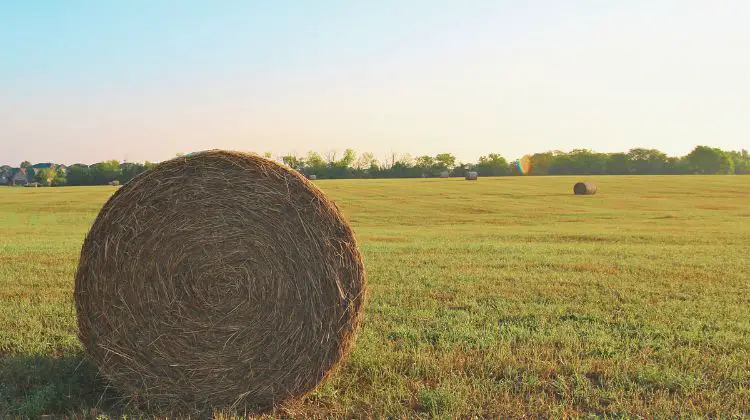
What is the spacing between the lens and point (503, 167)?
90.4 m

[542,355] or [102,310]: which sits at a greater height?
[102,310]

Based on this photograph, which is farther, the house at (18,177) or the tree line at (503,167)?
the house at (18,177)

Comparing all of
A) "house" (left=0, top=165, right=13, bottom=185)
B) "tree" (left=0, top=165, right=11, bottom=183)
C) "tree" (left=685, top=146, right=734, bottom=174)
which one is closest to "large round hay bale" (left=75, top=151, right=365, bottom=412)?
"tree" (left=685, top=146, right=734, bottom=174)

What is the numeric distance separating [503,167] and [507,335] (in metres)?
86.0

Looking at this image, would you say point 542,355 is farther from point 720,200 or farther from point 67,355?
point 720,200

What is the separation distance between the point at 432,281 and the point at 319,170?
79.8m

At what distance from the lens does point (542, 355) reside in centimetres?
611

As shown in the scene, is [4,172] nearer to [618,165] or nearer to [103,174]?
[103,174]

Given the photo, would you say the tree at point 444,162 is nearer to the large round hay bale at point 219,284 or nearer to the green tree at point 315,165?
the green tree at point 315,165

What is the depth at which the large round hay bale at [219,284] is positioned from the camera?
5070 mm

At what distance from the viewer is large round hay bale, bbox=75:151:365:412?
5070 mm

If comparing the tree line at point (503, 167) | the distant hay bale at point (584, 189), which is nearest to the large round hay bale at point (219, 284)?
the distant hay bale at point (584, 189)

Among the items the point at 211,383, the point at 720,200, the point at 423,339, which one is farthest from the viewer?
the point at 720,200

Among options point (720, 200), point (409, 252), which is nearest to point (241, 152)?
point (409, 252)
